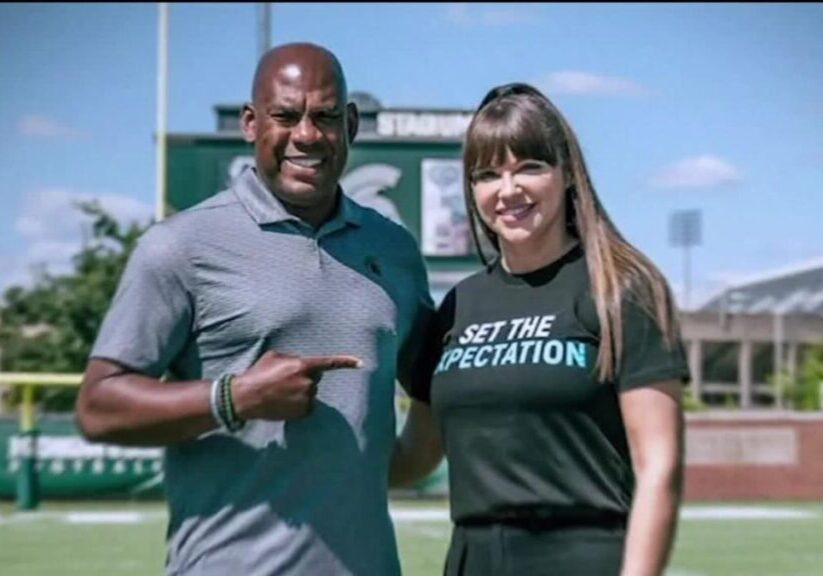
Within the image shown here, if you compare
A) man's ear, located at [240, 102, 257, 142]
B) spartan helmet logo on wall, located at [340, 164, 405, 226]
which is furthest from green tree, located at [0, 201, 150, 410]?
man's ear, located at [240, 102, 257, 142]

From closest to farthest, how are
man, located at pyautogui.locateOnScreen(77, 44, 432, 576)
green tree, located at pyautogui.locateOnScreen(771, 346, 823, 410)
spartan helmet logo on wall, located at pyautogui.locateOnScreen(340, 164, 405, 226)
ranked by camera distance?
man, located at pyautogui.locateOnScreen(77, 44, 432, 576) → spartan helmet logo on wall, located at pyautogui.locateOnScreen(340, 164, 405, 226) → green tree, located at pyautogui.locateOnScreen(771, 346, 823, 410)

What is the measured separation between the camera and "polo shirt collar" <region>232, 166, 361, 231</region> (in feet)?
10.6

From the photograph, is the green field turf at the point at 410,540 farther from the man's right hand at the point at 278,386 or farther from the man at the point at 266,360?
the man's right hand at the point at 278,386

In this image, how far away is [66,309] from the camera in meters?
26.9

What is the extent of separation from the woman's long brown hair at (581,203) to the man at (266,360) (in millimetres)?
293

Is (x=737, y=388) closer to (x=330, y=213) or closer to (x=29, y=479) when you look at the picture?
(x=29, y=479)

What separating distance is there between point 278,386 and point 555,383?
0.46m

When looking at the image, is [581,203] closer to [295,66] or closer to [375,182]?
[295,66]

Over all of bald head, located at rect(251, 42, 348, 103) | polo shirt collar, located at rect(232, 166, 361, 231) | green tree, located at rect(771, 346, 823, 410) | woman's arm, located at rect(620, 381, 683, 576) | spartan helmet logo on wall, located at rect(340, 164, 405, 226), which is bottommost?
green tree, located at rect(771, 346, 823, 410)

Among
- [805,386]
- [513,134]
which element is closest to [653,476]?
[513,134]

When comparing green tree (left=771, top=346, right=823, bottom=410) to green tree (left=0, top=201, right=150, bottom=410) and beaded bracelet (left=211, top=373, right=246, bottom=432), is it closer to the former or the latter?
green tree (left=0, top=201, right=150, bottom=410)

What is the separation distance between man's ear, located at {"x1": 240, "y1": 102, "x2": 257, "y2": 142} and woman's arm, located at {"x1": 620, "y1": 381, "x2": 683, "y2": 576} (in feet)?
2.76

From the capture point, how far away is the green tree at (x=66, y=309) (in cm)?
2644

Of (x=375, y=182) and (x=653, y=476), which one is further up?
(x=375, y=182)
